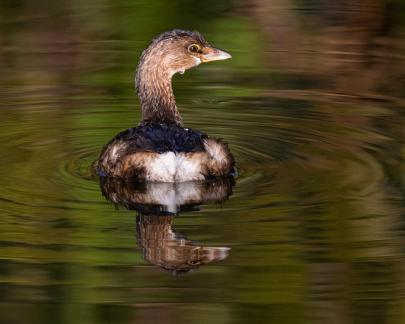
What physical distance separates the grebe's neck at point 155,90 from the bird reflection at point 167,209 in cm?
128

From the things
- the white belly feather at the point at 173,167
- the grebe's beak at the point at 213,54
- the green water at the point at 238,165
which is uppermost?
the grebe's beak at the point at 213,54

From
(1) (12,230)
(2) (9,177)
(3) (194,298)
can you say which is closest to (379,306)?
(3) (194,298)

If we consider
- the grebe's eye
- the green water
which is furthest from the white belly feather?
the grebe's eye

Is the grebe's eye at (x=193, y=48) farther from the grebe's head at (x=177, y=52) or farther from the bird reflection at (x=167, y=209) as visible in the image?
the bird reflection at (x=167, y=209)

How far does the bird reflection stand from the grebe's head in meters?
1.53

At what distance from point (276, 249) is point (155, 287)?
2.63ft

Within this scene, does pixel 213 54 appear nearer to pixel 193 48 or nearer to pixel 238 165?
pixel 193 48

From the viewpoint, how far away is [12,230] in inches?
302

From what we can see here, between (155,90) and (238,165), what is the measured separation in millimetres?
1228

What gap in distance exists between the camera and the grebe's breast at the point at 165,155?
846cm

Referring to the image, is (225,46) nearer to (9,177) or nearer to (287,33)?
(287,33)

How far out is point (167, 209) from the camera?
8.13 meters

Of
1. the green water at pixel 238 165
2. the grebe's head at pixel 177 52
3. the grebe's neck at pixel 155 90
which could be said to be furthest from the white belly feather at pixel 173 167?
the grebe's head at pixel 177 52

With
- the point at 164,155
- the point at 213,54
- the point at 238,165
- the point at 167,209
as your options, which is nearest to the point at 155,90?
the point at 213,54
